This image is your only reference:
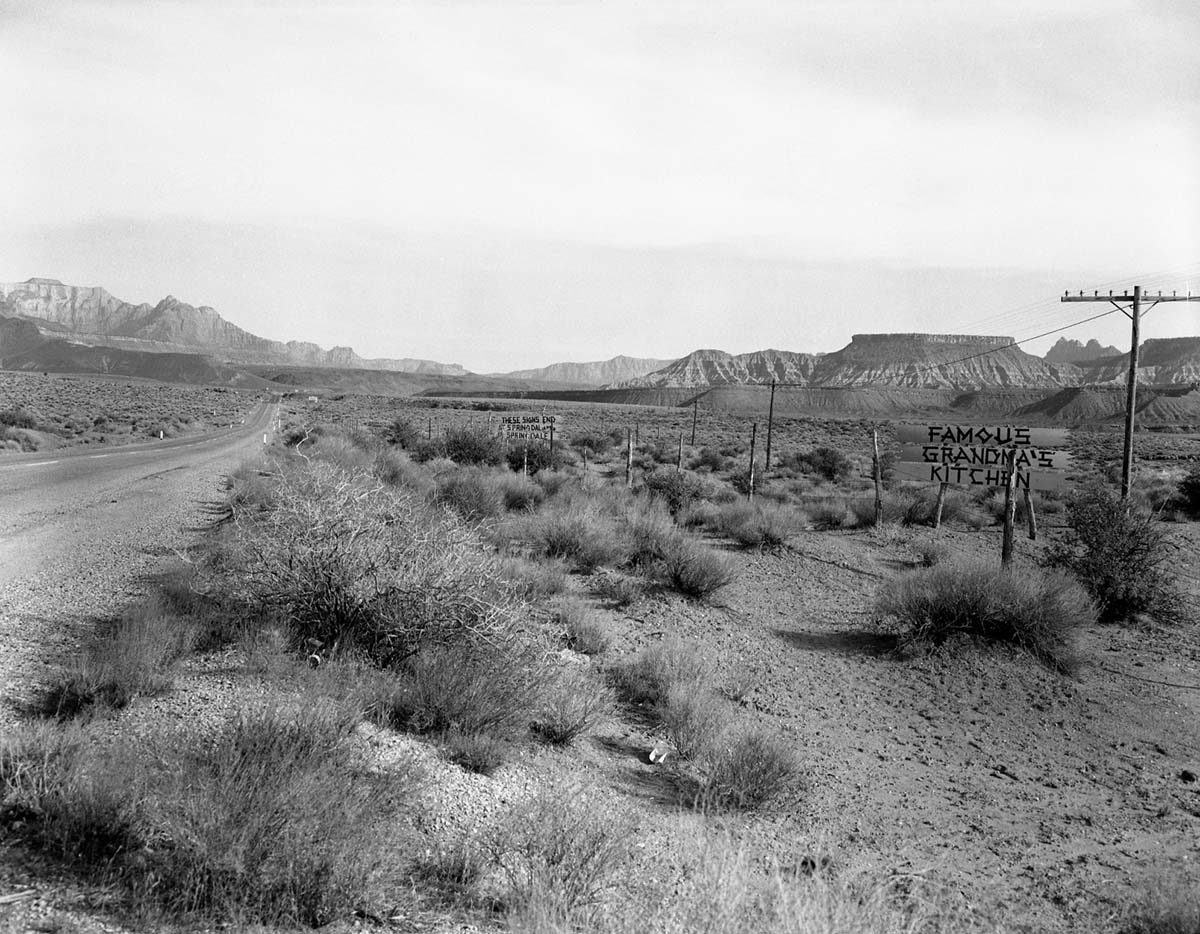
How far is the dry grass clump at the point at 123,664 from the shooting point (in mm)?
5723

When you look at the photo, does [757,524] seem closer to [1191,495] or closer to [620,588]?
[620,588]

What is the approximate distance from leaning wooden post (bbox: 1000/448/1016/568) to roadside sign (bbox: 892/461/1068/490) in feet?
A: 0.38

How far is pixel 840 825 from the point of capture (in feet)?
21.5

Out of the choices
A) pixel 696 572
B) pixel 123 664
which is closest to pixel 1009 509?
pixel 696 572

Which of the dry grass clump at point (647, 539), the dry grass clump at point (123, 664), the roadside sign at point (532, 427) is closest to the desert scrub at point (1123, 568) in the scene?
the dry grass clump at point (647, 539)

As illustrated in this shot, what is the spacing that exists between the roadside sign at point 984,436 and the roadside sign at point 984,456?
0.33 ft

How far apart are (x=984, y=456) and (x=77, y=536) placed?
1588 cm

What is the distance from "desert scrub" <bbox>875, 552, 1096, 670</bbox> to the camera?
11.4 metres

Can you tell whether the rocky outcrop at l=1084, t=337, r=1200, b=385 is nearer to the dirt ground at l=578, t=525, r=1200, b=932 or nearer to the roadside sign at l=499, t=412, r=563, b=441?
the roadside sign at l=499, t=412, r=563, b=441

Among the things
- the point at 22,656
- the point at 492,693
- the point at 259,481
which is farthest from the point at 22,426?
the point at 492,693

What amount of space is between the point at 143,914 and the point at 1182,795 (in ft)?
28.3

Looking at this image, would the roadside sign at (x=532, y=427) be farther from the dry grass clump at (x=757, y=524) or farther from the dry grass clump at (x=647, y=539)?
the dry grass clump at (x=647, y=539)

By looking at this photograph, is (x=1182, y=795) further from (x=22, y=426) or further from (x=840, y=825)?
(x=22, y=426)

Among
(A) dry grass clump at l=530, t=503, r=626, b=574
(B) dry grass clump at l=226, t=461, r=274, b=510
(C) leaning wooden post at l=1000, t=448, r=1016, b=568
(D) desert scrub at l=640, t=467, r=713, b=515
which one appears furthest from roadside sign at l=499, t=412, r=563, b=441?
(C) leaning wooden post at l=1000, t=448, r=1016, b=568
